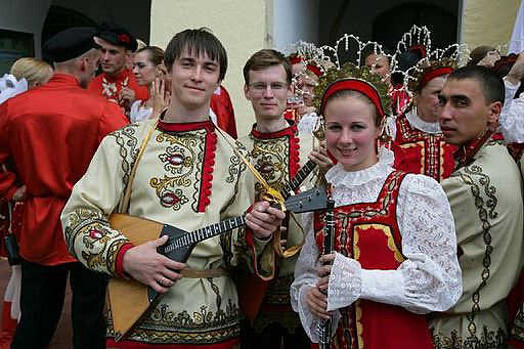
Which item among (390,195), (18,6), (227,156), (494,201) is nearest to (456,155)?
(494,201)

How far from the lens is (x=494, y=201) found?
7.59ft

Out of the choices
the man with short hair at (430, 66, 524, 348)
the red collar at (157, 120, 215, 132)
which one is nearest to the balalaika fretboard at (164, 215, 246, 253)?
the red collar at (157, 120, 215, 132)

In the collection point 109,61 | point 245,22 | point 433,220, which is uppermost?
point 245,22

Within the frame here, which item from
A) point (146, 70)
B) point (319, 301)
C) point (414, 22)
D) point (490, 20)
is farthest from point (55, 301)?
point (414, 22)

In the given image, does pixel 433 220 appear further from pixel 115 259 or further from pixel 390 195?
pixel 115 259

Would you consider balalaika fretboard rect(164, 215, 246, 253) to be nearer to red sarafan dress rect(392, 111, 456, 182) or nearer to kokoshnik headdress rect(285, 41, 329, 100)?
red sarafan dress rect(392, 111, 456, 182)

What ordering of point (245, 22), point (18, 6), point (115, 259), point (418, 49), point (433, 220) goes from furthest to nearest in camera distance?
point (18, 6), point (245, 22), point (418, 49), point (115, 259), point (433, 220)

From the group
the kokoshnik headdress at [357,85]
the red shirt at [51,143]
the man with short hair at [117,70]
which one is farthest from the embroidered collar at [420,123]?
the man with short hair at [117,70]

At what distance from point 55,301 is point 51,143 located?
945mm

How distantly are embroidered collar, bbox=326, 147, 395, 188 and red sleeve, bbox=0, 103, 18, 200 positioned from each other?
2.14 meters

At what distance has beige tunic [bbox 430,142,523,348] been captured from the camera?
7.48ft

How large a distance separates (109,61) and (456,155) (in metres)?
3.56

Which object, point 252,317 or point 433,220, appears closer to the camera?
point 433,220

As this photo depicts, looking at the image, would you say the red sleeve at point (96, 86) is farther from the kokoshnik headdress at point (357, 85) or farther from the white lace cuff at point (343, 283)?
the white lace cuff at point (343, 283)
